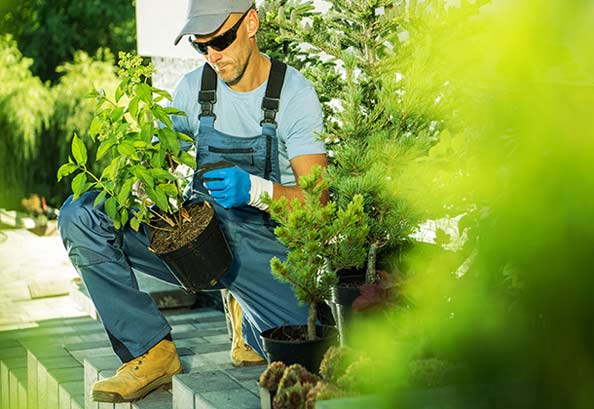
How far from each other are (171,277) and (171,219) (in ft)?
0.85

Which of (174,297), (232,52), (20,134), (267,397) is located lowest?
(20,134)

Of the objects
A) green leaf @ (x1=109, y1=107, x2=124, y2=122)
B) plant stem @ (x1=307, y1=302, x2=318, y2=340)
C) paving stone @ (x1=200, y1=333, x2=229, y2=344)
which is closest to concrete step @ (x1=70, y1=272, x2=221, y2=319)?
paving stone @ (x1=200, y1=333, x2=229, y2=344)

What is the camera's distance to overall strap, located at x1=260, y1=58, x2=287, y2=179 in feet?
10.3

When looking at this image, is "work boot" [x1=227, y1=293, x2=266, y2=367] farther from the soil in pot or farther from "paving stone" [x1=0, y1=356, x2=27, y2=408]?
"paving stone" [x1=0, y1=356, x2=27, y2=408]

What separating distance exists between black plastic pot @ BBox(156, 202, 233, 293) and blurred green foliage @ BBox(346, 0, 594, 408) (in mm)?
2073

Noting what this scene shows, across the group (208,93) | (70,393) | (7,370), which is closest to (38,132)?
(7,370)

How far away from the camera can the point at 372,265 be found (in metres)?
2.78

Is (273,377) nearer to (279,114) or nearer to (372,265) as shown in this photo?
(372,265)

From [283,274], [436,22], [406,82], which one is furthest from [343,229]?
[436,22]

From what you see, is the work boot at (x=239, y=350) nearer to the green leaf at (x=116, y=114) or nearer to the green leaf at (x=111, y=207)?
the green leaf at (x=111, y=207)

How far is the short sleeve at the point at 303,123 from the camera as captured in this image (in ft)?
9.95

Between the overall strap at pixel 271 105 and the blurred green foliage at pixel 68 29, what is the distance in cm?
1726

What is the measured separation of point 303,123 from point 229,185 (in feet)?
1.10

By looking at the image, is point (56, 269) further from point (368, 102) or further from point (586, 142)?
point (586, 142)
